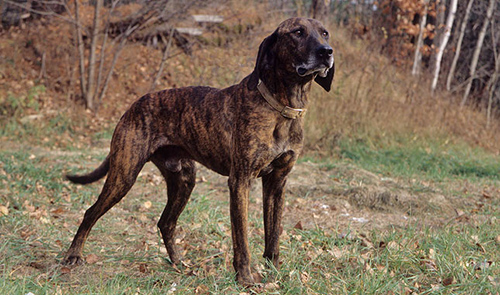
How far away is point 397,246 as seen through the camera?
3.96 m

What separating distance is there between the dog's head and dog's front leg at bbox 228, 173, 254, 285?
63 centimetres

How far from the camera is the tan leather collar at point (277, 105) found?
10.5 ft

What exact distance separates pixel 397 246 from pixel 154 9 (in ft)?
26.0

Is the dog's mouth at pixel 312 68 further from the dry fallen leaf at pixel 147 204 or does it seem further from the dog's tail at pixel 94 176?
the dry fallen leaf at pixel 147 204

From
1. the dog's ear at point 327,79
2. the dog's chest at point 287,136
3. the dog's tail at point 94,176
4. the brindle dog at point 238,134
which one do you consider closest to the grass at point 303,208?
the brindle dog at point 238,134

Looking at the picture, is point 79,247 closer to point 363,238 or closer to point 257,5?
point 363,238

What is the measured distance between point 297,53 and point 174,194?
155cm

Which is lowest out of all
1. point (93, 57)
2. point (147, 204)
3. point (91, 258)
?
point (147, 204)

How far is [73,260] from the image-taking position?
3730mm

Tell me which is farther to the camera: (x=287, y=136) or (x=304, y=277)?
(x=304, y=277)

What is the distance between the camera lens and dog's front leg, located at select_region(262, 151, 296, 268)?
337 cm

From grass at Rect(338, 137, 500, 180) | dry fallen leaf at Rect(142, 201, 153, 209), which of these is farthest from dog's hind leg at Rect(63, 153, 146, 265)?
grass at Rect(338, 137, 500, 180)

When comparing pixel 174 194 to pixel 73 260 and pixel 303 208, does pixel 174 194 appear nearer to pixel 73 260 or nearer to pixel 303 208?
pixel 73 260

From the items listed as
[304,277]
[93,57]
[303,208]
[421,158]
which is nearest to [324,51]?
[304,277]
